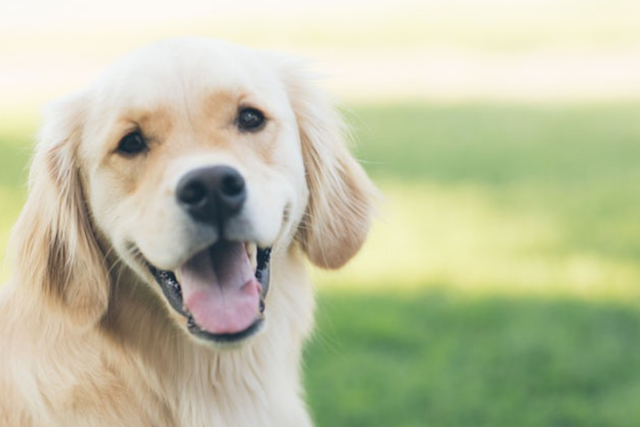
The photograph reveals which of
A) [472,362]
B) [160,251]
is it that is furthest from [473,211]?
[160,251]

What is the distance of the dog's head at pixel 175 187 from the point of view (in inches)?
121

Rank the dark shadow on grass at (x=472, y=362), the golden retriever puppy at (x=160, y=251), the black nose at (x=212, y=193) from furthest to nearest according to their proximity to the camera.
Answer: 1. the dark shadow on grass at (x=472, y=362)
2. the golden retriever puppy at (x=160, y=251)
3. the black nose at (x=212, y=193)

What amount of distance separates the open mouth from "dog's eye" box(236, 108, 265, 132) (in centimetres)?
37

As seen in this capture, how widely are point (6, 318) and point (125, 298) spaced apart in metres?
0.36

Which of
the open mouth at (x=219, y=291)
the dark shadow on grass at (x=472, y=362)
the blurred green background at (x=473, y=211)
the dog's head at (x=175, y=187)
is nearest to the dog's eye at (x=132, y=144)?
the dog's head at (x=175, y=187)

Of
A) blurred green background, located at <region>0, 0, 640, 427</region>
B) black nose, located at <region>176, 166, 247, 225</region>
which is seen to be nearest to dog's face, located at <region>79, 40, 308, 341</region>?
black nose, located at <region>176, 166, 247, 225</region>

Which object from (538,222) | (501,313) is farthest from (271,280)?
(538,222)

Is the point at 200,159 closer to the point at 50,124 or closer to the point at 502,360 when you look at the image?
the point at 50,124

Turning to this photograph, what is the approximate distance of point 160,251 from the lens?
3084mm

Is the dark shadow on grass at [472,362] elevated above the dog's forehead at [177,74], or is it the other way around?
the dog's forehead at [177,74]

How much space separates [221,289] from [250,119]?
55 cm

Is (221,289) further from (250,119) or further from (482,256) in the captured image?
(482,256)

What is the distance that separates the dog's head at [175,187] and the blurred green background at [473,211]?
0.66 metres

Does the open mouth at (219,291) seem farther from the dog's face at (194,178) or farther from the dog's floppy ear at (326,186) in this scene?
the dog's floppy ear at (326,186)
